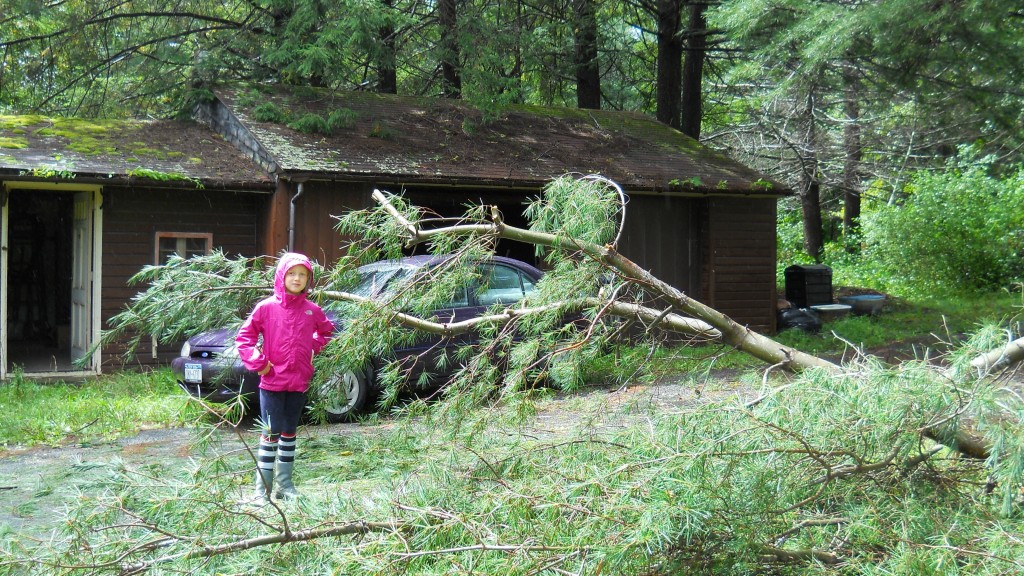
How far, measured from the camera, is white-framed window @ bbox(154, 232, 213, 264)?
11438 mm

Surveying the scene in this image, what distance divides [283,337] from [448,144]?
8.34 m

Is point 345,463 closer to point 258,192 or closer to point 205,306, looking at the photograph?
point 205,306

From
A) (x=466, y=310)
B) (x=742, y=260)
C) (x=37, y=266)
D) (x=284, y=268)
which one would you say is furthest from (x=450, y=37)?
(x=284, y=268)

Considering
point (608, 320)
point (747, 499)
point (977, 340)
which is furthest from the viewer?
point (608, 320)

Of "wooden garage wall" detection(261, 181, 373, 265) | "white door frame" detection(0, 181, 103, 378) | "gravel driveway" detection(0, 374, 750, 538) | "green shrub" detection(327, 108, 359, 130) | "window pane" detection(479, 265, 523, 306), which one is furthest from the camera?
"green shrub" detection(327, 108, 359, 130)

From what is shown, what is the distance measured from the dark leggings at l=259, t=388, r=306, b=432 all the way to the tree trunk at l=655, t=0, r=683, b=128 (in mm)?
13833

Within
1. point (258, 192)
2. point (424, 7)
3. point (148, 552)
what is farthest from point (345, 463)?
point (424, 7)

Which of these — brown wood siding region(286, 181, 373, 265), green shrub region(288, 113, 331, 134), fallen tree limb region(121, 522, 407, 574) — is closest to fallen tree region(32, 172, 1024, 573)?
fallen tree limb region(121, 522, 407, 574)

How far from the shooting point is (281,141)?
38.9 ft

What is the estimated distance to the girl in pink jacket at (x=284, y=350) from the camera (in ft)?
17.2

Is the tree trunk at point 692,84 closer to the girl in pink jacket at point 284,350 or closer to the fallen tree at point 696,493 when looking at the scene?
the girl in pink jacket at point 284,350

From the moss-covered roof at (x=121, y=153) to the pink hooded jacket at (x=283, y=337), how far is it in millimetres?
5970

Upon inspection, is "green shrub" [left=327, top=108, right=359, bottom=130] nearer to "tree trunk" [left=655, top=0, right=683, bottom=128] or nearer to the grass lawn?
the grass lawn

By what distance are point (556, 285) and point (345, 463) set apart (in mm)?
1637
